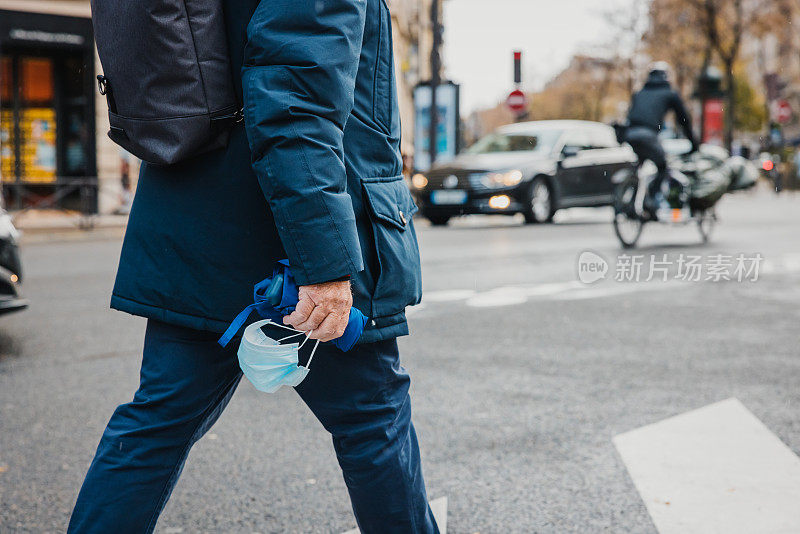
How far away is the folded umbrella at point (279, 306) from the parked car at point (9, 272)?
3.78 metres

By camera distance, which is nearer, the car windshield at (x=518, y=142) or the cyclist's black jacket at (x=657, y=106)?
the cyclist's black jacket at (x=657, y=106)

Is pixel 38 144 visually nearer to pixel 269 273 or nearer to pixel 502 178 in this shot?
pixel 502 178

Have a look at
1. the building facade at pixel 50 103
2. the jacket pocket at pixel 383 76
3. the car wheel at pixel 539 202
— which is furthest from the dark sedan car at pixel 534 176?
the jacket pocket at pixel 383 76

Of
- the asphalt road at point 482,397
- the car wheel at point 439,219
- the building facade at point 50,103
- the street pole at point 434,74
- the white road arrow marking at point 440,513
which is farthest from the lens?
the building facade at point 50,103

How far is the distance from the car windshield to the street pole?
346cm

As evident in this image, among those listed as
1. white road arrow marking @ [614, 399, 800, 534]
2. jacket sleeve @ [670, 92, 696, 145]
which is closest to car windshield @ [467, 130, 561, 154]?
jacket sleeve @ [670, 92, 696, 145]

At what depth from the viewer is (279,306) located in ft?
5.57

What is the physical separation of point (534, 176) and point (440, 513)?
11.7 m

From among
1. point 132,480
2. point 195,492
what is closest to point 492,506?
point 195,492

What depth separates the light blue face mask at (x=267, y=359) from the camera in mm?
1715

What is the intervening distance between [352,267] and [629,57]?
59.9 ft

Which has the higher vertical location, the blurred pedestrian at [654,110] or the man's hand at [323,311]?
the blurred pedestrian at [654,110]

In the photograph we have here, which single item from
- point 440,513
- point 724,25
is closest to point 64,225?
point 724,25

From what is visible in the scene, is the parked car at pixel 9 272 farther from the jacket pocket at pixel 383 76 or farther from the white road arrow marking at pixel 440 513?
the jacket pocket at pixel 383 76
